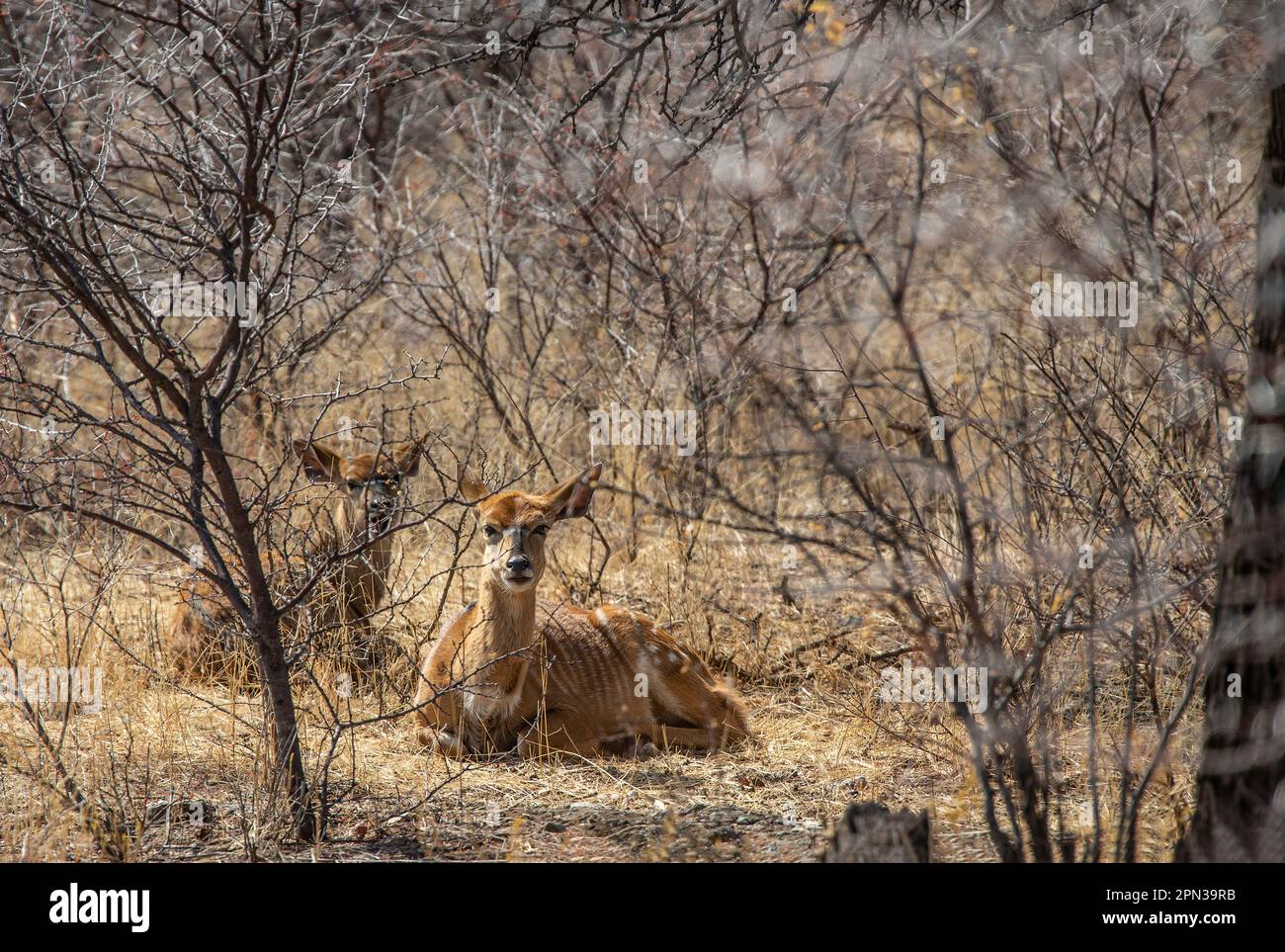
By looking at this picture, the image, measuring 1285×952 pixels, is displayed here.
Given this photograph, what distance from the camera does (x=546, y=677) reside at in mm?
6723

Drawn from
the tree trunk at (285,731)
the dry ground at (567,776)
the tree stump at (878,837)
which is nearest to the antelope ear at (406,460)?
the dry ground at (567,776)

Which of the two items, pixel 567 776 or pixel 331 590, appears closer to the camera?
pixel 567 776

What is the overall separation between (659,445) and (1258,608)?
515cm

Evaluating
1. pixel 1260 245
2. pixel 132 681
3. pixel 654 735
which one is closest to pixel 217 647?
pixel 132 681

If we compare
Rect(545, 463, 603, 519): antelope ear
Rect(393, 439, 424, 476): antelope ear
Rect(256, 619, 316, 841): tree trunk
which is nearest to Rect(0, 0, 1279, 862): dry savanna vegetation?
Rect(256, 619, 316, 841): tree trunk

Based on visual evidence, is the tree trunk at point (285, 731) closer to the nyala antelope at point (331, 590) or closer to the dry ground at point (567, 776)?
the dry ground at point (567, 776)

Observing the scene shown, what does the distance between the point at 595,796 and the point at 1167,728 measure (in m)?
2.79

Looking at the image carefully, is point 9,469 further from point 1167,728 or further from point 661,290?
point 661,290

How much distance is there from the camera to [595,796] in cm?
590

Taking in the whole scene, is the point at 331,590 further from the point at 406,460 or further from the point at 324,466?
the point at 406,460

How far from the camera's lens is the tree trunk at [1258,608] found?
143 inches

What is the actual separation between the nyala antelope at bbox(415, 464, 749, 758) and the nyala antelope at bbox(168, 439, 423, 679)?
1.60 ft

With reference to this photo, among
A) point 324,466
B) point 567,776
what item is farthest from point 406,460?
point 567,776

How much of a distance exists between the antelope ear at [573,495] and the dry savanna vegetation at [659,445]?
0.31m
